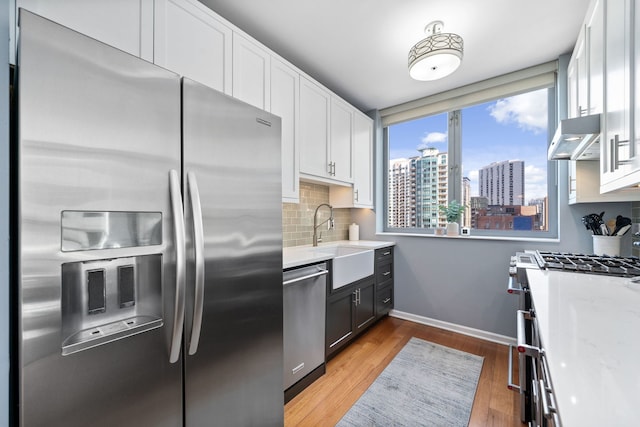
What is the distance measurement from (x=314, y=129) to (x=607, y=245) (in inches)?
93.4

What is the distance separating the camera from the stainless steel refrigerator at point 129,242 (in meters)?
0.72

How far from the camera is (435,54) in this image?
5.68ft

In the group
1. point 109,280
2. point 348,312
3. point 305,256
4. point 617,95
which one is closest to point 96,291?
point 109,280

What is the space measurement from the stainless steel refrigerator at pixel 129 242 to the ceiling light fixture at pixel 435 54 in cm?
126

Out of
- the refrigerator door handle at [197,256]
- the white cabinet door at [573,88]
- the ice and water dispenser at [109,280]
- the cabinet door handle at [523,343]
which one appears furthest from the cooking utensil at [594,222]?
the ice and water dispenser at [109,280]

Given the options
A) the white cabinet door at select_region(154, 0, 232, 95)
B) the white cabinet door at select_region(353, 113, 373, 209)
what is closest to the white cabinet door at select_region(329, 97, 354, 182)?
the white cabinet door at select_region(353, 113, 373, 209)

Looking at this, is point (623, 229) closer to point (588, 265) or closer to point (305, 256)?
point (588, 265)

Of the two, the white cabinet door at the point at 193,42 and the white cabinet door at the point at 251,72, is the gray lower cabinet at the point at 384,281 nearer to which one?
the white cabinet door at the point at 251,72

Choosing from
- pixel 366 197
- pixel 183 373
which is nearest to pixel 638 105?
pixel 183 373

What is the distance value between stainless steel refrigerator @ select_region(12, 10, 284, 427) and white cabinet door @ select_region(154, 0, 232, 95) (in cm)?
53

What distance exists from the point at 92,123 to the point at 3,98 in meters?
0.26

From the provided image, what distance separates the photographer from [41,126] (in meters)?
0.72

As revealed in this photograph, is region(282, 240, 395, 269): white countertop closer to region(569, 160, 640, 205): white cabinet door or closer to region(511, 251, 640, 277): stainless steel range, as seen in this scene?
region(511, 251, 640, 277): stainless steel range

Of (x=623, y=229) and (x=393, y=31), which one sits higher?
(x=393, y=31)
